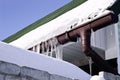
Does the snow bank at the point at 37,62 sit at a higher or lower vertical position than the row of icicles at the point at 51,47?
lower

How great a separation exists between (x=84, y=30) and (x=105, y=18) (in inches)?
29.7

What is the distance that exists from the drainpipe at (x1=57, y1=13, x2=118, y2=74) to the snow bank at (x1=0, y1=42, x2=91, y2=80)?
9.92ft

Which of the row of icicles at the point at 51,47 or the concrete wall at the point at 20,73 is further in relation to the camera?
the row of icicles at the point at 51,47

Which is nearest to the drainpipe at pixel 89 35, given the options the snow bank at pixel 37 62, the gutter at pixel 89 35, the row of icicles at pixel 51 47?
the gutter at pixel 89 35

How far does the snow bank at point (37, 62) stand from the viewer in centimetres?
307

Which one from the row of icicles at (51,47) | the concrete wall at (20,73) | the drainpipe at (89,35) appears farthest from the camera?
the row of icicles at (51,47)

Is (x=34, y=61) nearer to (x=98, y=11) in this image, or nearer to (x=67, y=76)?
(x=67, y=76)

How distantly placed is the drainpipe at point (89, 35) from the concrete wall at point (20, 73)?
11.4 ft

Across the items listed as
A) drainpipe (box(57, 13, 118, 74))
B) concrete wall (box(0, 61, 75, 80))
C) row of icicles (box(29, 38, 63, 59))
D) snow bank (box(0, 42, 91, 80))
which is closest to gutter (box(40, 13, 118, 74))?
drainpipe (box(57, 13, 118, 74))

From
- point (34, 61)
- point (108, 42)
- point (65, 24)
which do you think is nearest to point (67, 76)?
point (34, 61)

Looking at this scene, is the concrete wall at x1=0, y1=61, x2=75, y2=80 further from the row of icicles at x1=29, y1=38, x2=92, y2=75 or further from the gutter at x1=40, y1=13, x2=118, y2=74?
the row of icicles at x1=29, y1=38, x2=92, y2=75

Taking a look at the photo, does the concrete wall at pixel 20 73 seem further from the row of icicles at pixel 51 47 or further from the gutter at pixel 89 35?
the row of icicles at pixel 51 47

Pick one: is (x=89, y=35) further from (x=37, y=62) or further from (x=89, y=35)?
(x=37, y=62)

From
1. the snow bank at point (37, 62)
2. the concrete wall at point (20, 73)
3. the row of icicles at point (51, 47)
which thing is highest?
the row of icicles at point (51, 47)
